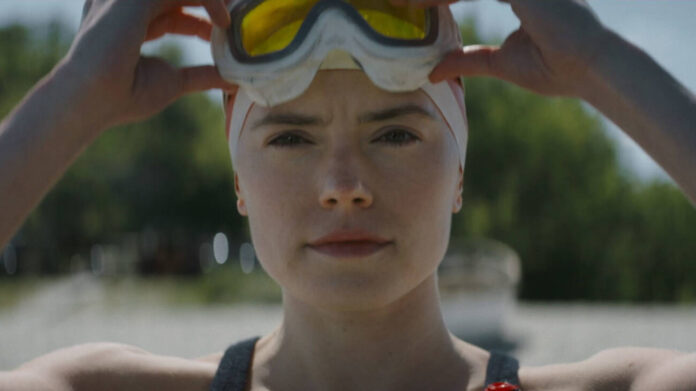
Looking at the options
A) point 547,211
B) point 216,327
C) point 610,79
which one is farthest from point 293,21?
point 547,211

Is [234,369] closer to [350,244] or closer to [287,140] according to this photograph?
[350,244]

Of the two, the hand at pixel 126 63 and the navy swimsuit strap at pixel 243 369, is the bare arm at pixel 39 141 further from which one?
the navy swimsuit strap at pixel 243 369

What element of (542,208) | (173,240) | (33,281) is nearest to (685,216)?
(542,208)

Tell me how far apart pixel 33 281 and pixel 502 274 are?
22.3 m

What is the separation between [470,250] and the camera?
20.9 metres

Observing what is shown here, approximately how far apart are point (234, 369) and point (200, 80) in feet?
3.41

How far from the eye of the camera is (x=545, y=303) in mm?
26375

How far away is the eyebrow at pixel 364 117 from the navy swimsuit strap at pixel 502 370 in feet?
2.89

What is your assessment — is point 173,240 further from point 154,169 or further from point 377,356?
point 377,356

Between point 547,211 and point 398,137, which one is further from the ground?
point 547,211

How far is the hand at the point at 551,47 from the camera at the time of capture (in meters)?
2.17

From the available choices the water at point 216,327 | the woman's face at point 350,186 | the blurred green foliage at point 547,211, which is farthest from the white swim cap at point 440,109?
the blurred green foliage at point 547,211

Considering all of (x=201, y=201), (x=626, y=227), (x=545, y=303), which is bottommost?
(x=545, y=303)

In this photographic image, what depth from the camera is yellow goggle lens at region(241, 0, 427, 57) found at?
250cm
